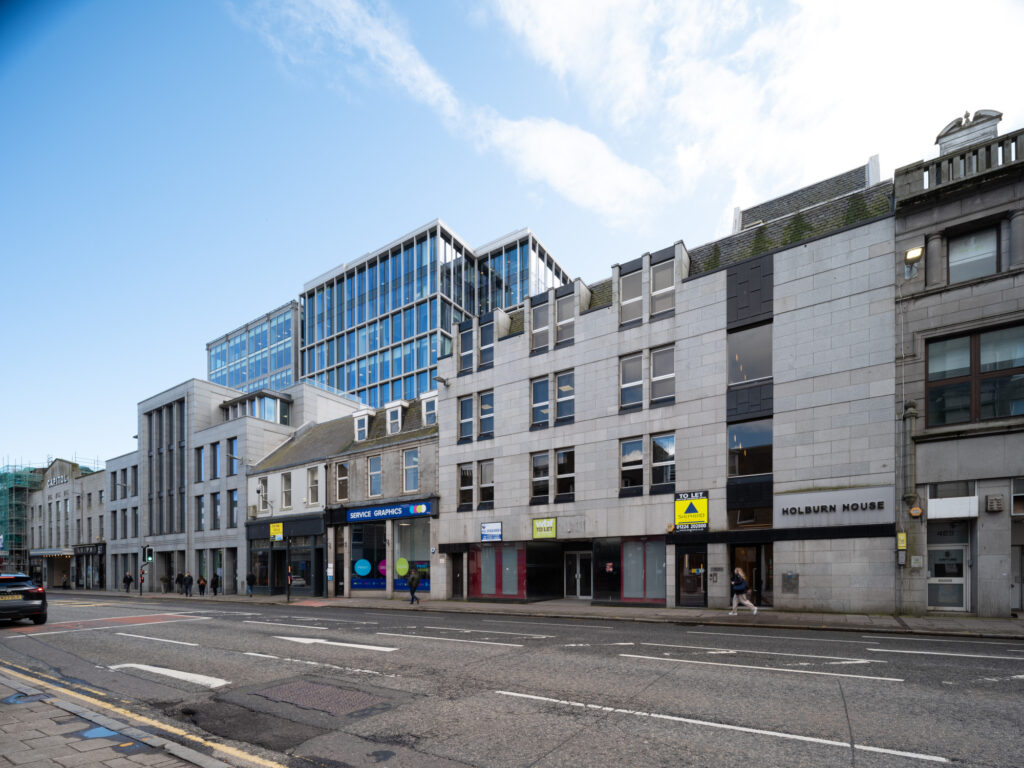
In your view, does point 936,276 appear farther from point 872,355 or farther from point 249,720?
point 249,720

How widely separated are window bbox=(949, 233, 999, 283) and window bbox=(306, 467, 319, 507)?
34312 millimetres

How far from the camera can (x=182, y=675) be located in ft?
37.9

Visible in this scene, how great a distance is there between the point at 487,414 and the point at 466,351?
3.75m

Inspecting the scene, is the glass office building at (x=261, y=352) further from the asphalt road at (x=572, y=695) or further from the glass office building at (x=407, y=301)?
the asphalt road at (x=572, y=695)

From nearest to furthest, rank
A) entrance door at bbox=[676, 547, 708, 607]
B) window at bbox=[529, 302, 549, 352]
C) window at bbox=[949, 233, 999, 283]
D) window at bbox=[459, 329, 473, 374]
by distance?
window at bbox=[949, 233, 999, 283]
entrance door at bbox=[676, 547, 708, 607]
window at bbox=[529, 302, 549, 352]
window at bbox=[459, 329, 473, 374]

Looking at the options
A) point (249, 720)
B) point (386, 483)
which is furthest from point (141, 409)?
point (249, 720)

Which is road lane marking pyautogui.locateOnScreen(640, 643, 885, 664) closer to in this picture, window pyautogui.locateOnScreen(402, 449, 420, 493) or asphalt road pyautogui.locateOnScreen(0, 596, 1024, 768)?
asphalt road pyautogui.locateOnScreen(0, 596, 1024, 768)

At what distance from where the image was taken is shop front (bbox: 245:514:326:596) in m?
38.6

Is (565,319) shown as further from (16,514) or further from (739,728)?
(16,514)

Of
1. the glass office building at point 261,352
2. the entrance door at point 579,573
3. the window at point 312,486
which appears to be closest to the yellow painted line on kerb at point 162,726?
the entrance door at point 579,573

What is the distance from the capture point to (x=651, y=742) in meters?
7.04

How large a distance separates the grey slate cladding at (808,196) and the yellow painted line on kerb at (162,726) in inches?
1071

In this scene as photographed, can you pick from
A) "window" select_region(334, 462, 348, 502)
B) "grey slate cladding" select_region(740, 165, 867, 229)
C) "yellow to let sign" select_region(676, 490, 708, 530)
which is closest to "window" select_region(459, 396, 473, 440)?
"window" select_region(334, 462, 348, 502)

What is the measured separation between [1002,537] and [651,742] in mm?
16785
